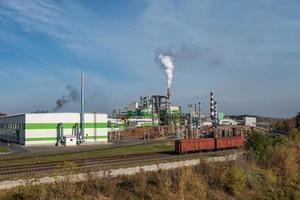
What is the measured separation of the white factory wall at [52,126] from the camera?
75938 millimetres

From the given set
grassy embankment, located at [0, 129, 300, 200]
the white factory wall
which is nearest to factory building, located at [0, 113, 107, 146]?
the white factory wall

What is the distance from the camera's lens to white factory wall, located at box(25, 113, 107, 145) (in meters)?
75.9

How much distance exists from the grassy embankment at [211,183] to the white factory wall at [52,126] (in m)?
43.0

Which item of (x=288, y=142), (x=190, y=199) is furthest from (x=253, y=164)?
(x=190, y=199)

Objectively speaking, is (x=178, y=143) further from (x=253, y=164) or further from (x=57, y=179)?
(x=57, y=179)

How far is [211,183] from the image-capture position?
3147 cm

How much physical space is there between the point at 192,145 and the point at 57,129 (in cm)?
3224

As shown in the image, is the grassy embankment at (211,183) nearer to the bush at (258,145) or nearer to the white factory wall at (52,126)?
the bush at (258,145)

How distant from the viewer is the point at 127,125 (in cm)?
14400

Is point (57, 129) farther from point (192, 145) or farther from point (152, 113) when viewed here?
point (152, 113)

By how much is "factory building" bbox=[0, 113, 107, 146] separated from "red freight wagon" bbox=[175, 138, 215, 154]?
29.0m

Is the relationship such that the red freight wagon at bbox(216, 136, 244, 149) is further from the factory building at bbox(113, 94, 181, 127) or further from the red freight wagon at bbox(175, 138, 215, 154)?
the factory building at bbox(113, 94, 181, 127)

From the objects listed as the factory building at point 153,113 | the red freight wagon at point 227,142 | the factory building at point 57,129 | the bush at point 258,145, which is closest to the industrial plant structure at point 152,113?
the factory building at point 153,113

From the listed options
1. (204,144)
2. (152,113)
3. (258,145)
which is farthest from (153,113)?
(258,145)
